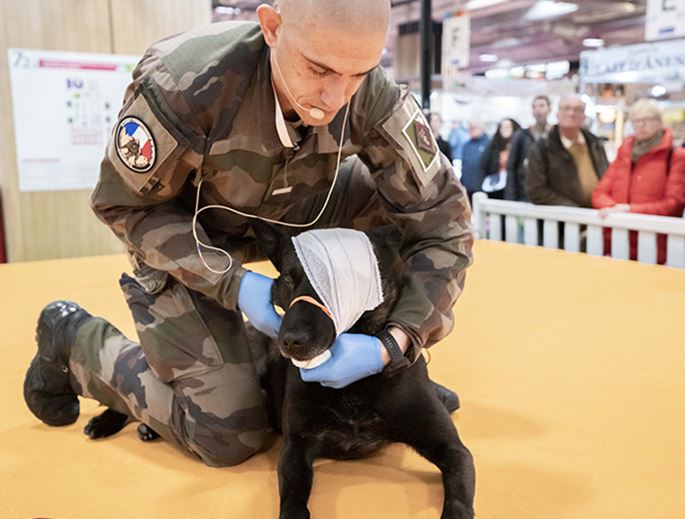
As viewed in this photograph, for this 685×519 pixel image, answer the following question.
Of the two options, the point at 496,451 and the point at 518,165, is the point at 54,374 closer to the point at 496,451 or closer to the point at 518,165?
the point at 496,451

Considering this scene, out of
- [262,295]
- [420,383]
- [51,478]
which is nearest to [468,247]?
[420,383]

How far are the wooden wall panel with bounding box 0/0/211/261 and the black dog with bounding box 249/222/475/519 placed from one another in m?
3.38

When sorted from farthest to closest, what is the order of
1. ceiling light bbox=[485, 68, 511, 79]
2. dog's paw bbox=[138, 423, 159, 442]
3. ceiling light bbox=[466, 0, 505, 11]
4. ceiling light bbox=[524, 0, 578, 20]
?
ceiling light bbox=[485, 68, 511, 79]
ceiling light bbox=[524, 0, 578, 20]
ceiling light bbox=[466, 0, 505, 11]
dog's paw bbox=[138, 423, 159, 442]

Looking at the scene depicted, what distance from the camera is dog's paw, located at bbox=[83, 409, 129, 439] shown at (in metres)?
1.51

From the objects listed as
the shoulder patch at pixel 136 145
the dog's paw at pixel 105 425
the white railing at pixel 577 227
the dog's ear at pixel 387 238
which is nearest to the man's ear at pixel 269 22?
the shoulder patch at pixel 136 145

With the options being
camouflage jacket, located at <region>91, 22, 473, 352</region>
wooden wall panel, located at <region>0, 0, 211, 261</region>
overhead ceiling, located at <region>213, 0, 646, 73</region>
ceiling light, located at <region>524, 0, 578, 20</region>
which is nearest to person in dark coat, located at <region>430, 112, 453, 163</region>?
wooden wall panel, located at <region>0, 0, 211, 261</region>

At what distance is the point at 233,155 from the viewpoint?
1.30 meters

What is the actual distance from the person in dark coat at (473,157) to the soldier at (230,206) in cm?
510

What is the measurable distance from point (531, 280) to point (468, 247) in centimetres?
192

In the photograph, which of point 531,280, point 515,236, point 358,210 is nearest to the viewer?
point 358,210

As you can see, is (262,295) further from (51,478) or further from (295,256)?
(51,478)

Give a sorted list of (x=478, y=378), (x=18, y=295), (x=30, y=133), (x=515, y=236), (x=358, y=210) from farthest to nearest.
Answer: (x=515, y=236), (x=30, y=133), (x=18, y=295), (x=478, y=378), (x=358, y=210)

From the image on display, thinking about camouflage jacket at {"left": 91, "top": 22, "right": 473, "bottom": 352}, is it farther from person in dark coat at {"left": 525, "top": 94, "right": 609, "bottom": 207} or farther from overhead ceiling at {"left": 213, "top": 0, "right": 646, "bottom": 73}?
overhead ceiling at {"left": 213, "top": 0, "right": 646, "bottom": 73}

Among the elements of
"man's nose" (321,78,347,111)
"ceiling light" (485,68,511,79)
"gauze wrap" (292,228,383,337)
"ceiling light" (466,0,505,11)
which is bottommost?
"gauze wrap" (292,228,383,337)
